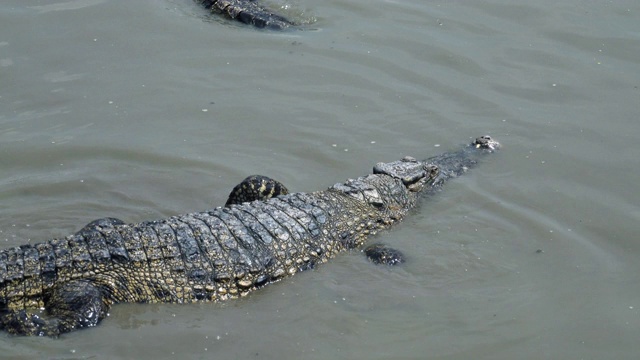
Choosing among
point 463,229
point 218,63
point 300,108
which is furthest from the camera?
point 218,63

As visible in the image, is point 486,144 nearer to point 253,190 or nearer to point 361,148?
point 361,148

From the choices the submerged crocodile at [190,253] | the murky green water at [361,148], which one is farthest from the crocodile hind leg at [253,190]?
the murky green water at [361,148]

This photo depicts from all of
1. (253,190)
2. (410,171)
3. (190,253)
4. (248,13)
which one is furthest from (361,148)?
(248,13)

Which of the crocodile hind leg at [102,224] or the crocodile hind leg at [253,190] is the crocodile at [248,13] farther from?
the crocodile hind leg at [102,224]

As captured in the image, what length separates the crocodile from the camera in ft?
36.1

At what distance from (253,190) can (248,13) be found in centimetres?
409

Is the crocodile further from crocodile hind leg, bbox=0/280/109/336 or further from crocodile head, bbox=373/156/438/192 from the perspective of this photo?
crocodile hind leg, bbox=0/280/109/336

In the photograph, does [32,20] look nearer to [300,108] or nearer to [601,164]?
[300,108]

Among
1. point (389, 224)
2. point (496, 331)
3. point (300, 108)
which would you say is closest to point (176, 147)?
point (300, 108)

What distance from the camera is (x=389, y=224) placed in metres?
7.74

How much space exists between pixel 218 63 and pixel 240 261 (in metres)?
4.06

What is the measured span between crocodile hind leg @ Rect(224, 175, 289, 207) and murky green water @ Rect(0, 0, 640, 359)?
270 mm

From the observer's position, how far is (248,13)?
11180mm

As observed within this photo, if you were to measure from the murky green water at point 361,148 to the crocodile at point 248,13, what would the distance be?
0.78 ft
